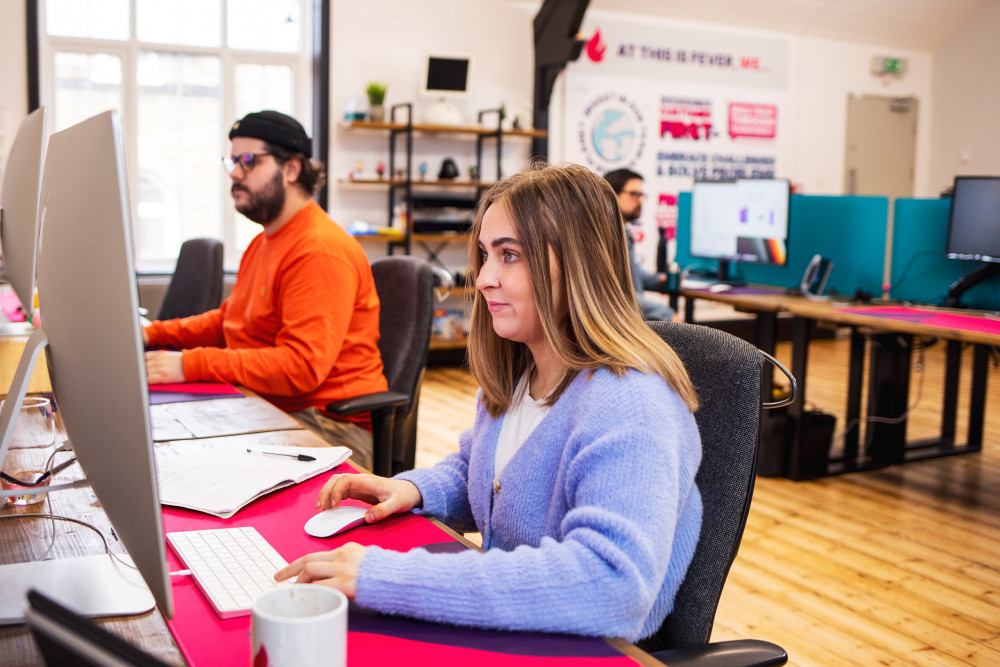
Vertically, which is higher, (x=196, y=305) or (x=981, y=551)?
(x=196, y=305)

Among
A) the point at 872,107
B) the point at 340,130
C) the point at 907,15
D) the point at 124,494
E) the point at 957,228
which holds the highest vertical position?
the point at 907,15

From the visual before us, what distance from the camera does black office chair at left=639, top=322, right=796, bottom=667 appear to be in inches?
44.7

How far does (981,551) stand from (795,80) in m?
5.59

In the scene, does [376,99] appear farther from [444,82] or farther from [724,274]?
[724,274]

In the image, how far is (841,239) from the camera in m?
4.13

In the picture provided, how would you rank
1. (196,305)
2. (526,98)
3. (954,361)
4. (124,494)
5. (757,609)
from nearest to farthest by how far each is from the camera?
(124,494) → (757,609) → (196,305) → (954,361) → (526,98)

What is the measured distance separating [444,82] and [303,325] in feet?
13.6

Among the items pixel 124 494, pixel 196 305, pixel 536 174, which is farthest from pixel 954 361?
pixel 124 494

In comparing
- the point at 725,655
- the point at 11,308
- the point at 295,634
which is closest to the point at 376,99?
the point at 11,308

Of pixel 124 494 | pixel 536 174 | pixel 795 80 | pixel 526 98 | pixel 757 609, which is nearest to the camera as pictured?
pixel 124 494

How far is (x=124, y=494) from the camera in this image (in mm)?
702

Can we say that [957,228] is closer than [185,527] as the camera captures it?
No

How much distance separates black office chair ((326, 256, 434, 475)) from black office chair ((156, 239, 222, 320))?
3.56ft

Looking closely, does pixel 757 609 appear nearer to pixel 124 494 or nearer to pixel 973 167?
pixel 124 494
